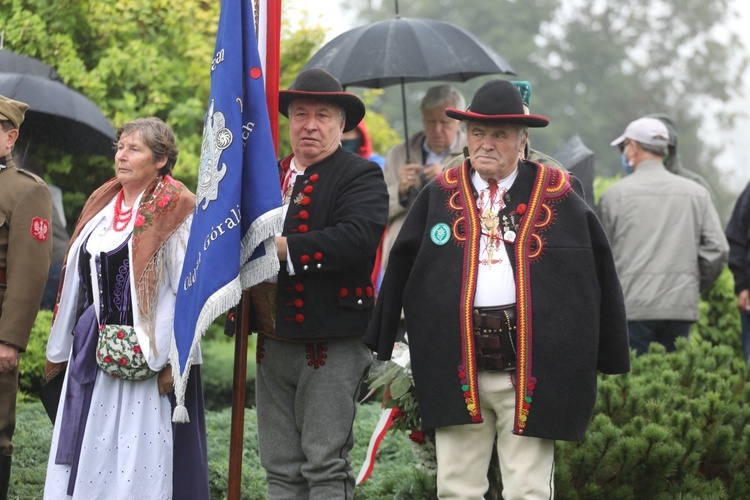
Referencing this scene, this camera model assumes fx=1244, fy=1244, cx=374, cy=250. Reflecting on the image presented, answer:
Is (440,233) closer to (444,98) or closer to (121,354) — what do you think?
(121,354)

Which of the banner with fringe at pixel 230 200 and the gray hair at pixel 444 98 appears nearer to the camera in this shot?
the banner with fringe at pixel 230 200

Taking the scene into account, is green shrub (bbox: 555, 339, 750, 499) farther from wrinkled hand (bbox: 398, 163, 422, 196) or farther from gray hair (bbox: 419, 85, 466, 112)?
gray hair (bbox: 419, 85, 466, 112)

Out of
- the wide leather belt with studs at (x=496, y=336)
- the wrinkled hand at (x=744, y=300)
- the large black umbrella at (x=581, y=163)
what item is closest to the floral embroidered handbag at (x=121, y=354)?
the wide leather belt with studs at (x=496, y=336)

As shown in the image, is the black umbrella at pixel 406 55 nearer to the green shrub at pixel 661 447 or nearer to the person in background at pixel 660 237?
the person in background at pixel 660 237

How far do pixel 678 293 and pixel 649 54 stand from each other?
30.7 meters

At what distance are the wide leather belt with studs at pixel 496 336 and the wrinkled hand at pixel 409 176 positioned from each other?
310 cm

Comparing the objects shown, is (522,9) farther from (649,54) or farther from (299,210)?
(299,210)

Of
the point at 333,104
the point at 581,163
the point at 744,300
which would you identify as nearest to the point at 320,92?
the point at 333,104

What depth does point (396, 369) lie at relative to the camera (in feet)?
19.5

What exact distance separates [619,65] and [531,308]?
3401 centimetres

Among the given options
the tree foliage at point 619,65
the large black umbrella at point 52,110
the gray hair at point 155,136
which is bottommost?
the gray hair at point 155,136

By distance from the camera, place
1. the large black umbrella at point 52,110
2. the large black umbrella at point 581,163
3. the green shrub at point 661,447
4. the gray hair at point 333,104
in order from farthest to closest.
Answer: the large black umbrella at point 581,163 → the large black umbrella at point 52,110 → the green shrub at point 661,447 → the gray hair at point 333,104

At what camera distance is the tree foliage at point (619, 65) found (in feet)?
121

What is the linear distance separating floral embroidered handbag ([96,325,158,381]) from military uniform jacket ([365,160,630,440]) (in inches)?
42.8
